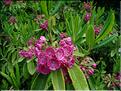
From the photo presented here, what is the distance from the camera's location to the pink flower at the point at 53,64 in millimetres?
1317

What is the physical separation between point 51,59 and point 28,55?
11.9 inches

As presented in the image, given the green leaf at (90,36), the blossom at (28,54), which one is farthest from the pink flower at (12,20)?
the green leaf at (90,36)

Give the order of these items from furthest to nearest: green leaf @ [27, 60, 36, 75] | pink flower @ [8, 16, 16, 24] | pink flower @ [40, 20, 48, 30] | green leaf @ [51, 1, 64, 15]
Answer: green leaf @ [51, 1, 64, 15]
pink flower @ [8, 16, 16, 24]
pink flower @ [40, 20, 48, 30]
green leaf @ [27, 60, 36, 75]

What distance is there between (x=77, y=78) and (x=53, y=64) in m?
0.13

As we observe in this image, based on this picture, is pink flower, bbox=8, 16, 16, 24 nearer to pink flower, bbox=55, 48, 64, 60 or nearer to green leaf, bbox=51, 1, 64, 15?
green leaf, bbox=51, 1, 64, 15

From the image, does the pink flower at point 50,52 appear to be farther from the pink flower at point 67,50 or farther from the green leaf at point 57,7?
the green leaf at point 57,7

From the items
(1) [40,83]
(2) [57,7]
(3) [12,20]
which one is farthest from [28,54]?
(2) [57,7]

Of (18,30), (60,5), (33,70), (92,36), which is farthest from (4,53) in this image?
(60,5)

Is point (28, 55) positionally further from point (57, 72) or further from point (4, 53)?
point (4, 53)

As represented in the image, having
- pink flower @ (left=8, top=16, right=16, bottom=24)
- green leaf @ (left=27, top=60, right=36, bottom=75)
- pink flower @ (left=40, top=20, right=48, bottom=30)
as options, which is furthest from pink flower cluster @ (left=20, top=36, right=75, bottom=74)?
pink flower @ (left=8, top=16, right=16, bottom=24)

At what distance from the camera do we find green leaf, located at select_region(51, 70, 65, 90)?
4.43 ft

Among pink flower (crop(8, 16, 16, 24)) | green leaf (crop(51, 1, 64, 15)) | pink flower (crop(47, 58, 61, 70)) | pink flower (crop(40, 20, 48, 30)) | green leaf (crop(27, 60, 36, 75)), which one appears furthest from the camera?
green leaf (crop(51, 1, 64, 15))

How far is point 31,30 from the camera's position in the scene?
6.89 feet

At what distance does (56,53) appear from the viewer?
52.1 inches
